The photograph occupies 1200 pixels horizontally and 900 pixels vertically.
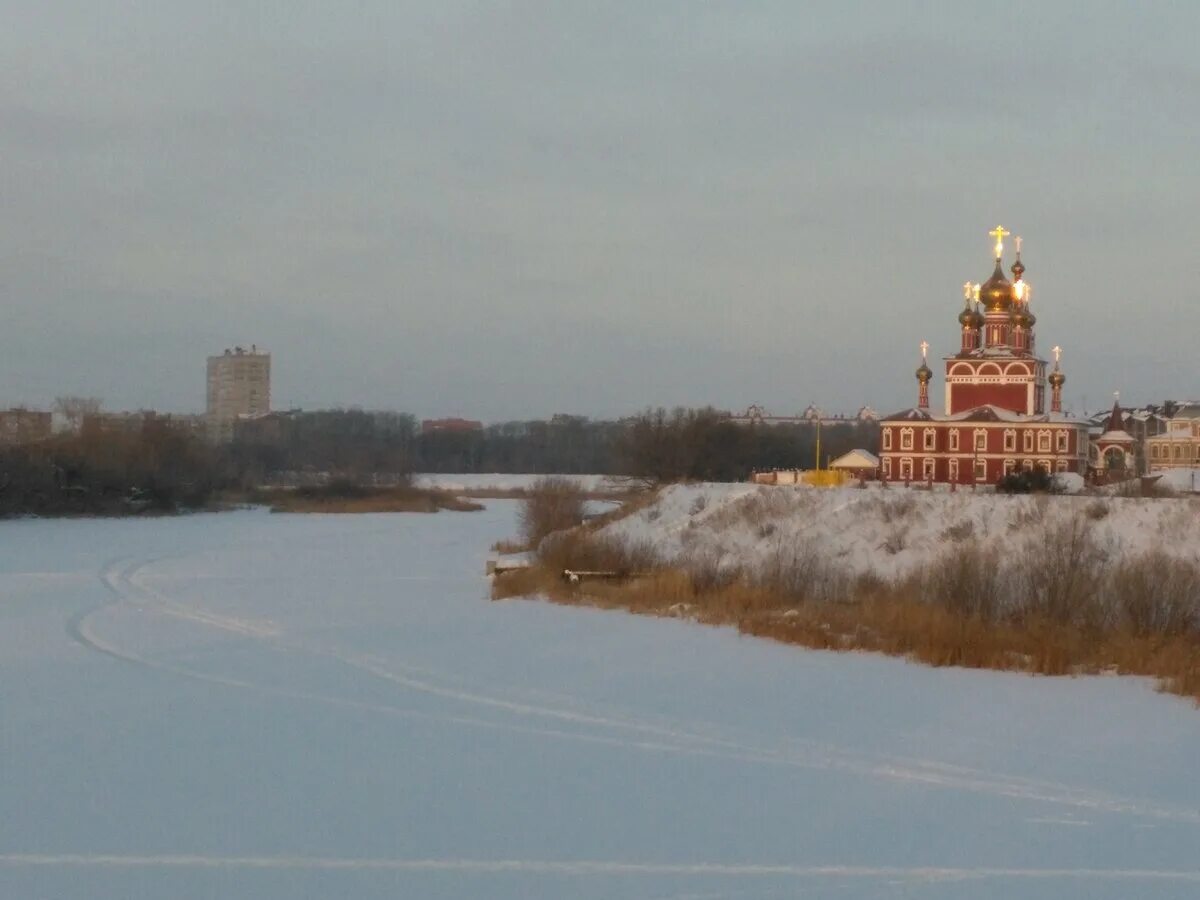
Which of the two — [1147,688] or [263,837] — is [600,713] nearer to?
[263,837]

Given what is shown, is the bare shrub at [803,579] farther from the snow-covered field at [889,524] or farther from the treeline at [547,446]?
the treeline at [547,446]

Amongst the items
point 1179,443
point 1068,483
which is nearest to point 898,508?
point 1068,483

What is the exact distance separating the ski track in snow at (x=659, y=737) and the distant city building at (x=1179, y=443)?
52124 mm

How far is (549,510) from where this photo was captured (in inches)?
1121

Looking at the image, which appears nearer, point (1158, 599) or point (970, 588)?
point (1158, 599)

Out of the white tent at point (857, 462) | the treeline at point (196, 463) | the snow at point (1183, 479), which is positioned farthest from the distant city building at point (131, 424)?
the snow at point (1183, 479)

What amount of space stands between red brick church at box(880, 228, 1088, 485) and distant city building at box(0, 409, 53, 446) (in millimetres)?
32214

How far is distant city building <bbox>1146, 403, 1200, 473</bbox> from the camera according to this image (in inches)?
2360

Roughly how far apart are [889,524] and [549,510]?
7898mm

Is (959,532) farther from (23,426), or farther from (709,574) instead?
(23,426)

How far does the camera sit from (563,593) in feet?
66.8

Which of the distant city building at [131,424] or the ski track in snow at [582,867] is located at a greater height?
the distant city building at [131,424]

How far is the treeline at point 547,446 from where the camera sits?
48.1 m

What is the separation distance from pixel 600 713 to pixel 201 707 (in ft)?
11.0
